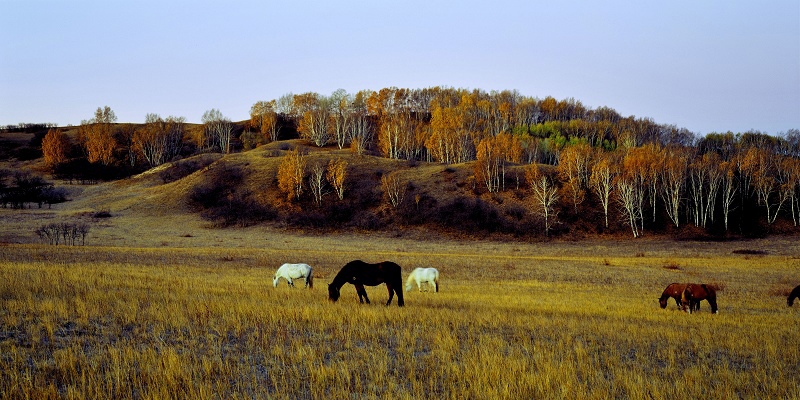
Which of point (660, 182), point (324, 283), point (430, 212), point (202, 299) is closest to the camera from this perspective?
point (202, 299)

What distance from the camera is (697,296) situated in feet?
61.0

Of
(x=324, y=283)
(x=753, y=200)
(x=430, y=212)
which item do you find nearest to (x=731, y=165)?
(x=753, y=200)

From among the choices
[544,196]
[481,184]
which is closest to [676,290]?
[544,196]

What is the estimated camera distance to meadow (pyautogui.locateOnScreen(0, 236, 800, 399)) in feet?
24.6

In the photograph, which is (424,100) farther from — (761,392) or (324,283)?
(761,392)

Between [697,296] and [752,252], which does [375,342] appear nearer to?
[697,296]

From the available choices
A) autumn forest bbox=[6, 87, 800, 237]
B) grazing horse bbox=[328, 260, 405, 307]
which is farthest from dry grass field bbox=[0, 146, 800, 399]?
autumn forest bbox=[6, 87, 800, 237]

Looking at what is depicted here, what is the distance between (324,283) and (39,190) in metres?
85.1

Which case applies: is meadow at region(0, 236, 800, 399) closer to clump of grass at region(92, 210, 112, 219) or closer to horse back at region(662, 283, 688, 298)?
horse back at region(662, 283, 688, 298)

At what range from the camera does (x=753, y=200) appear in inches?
3201

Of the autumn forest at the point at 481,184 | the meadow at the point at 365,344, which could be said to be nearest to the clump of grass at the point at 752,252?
the autumn forest at the point at 481,184

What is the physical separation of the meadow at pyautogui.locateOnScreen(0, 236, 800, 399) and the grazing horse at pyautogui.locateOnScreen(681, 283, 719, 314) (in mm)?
527

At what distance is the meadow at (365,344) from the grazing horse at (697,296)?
53 centimetres

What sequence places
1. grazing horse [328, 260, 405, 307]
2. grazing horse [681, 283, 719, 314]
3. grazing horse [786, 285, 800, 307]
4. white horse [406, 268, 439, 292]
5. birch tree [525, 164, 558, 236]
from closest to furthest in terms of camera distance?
grazing horse [328, 260, 405, 307] → grazing horse [681, 283, 719, 314] → grazing horse [786, 285, 800, 307] → white horse [406, 268, 439, 292] → birch tree [525, 164, 558, 236]
